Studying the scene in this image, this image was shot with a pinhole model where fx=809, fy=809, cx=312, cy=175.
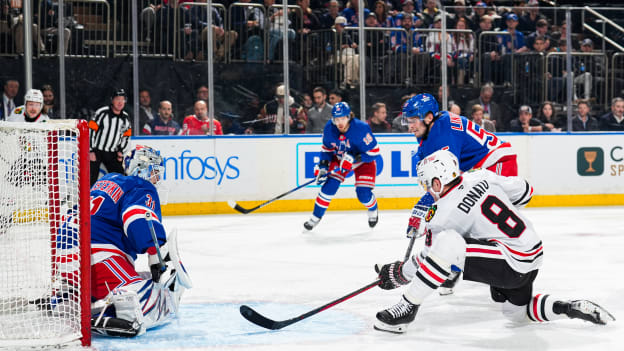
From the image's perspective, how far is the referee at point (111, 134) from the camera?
7270 mm

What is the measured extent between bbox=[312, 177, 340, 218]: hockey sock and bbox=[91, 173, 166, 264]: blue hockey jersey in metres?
3.67

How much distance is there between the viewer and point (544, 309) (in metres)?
3.03

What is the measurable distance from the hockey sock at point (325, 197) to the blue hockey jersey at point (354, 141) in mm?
236

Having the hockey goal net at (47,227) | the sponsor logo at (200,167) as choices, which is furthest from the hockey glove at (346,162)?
the hockey goal net at (47,227)

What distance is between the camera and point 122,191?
301 cm

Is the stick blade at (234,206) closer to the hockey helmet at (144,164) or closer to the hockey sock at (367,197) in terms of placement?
the hockey sock at (367,197)

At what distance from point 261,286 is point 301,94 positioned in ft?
14.9

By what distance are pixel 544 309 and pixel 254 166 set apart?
5.55 metres

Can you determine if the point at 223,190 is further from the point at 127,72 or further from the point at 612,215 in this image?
the point at 612,215

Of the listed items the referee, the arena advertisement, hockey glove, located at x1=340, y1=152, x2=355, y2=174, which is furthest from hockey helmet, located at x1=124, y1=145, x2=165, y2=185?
the arena advertisement

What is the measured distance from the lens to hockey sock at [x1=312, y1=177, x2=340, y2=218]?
6703 millimetres

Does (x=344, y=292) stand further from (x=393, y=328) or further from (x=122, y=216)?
(x=122, y=216)

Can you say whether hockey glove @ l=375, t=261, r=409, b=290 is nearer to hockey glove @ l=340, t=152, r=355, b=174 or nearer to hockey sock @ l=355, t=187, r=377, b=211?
hockey glove @ l=340, t=152, r=355, b=174

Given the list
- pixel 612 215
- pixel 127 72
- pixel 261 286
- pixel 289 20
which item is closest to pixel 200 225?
pixel 127 72
